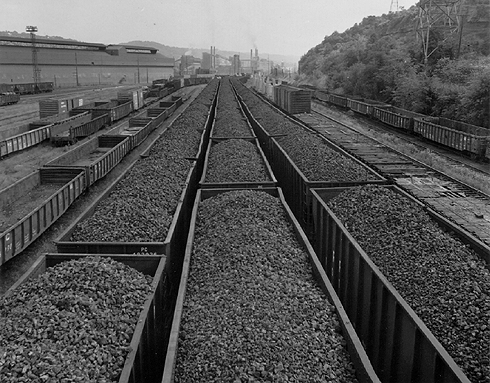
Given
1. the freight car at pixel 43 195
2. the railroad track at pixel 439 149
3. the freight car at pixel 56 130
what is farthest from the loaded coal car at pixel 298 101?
the freight car at pixel 43 195

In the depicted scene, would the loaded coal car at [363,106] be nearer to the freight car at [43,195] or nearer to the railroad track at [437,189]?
the railroad track at [437,189]

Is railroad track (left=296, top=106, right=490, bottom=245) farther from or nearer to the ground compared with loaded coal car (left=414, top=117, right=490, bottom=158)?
nearer to the ground

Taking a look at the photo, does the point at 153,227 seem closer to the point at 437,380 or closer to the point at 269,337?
the point at 269,337

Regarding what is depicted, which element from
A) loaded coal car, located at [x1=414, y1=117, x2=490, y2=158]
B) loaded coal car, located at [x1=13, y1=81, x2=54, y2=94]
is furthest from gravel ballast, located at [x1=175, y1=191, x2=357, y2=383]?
loaded coal car, located at [x1=13, y1=81, x2=54, y2=94]

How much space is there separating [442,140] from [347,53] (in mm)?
55974

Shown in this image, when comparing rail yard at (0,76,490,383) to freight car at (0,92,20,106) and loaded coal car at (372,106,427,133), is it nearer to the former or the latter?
loaded coal car at (372,106,427,133)

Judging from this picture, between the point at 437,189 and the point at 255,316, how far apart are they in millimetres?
11576

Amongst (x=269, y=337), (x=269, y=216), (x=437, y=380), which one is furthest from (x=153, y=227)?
(x=437, y=380)

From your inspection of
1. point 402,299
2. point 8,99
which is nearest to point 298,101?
point 8,99

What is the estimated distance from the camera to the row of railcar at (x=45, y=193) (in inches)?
433

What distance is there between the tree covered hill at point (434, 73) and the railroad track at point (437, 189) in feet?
41.8

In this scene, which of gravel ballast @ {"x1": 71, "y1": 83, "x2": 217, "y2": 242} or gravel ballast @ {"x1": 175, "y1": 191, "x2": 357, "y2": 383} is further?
gravel ballast @ {"x1": 71, "y1": 83, "x2": 217, "y2": 242}

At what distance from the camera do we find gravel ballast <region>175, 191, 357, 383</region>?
559 centimetres

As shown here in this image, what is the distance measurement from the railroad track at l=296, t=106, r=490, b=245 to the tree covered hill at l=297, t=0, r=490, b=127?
41.8 feet
